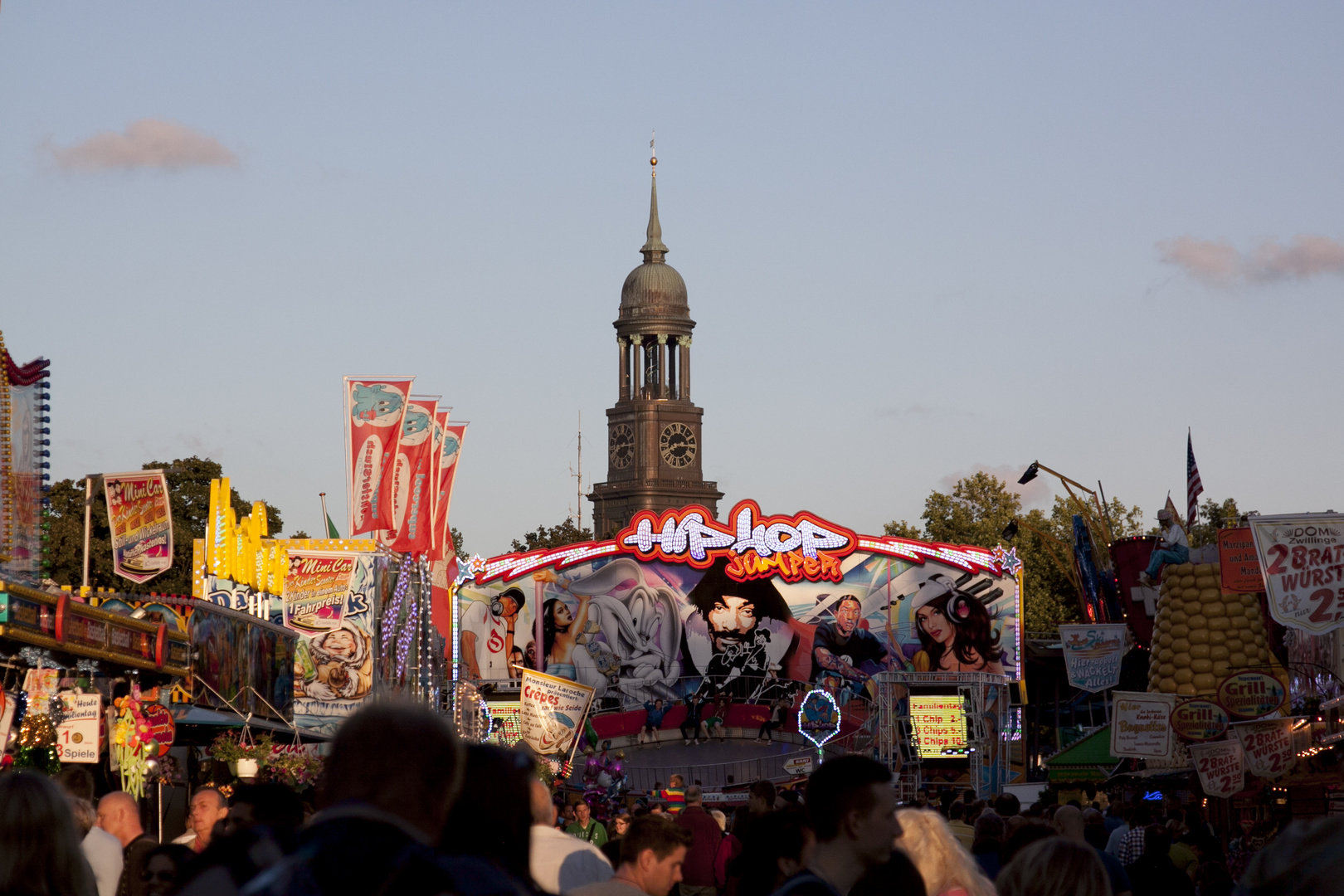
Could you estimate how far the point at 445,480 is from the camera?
33.9m

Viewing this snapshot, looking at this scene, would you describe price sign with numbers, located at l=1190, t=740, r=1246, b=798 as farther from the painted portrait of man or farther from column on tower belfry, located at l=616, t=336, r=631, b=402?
column on tower belfry, located at l=616, t=336, r=631, b=402

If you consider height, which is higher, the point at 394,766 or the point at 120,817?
the point at 394,766

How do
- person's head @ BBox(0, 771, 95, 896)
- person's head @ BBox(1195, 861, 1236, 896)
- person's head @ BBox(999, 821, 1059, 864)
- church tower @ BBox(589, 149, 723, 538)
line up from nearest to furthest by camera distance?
person's head @ BBox(0, 771, 95, 896) < person's head @ BBox(999, 821, 1059, 864) < person's head @ BBox(1195, 861, 1236, 896) < church tower @ BBox(589, 149, 723, 538)

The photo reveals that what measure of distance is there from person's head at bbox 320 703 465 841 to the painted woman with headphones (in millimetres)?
48688

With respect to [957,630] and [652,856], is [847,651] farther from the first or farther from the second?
[652,856]

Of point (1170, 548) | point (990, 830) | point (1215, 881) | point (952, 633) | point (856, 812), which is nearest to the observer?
point (856, 812)

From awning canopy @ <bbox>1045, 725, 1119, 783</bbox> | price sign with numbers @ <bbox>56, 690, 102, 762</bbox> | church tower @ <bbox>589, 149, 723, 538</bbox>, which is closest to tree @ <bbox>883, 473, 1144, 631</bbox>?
church tower @ <bbox>589, 149, 723, 538</bbox>

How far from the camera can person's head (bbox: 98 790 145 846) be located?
368 inches

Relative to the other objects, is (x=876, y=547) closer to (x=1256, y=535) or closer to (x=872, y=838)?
(x=1256, y=535)

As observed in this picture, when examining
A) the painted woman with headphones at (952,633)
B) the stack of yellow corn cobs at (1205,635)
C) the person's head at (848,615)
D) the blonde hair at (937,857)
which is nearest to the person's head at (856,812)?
the blonde hair at (937,857)

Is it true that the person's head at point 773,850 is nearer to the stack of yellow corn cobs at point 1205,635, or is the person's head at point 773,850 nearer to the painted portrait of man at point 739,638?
the stack of yellow corn cobs at point 1205,635

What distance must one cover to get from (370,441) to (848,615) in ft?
84.8

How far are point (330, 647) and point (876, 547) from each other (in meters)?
24.9

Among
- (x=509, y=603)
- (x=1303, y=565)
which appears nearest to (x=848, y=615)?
(x=509, y=603)
